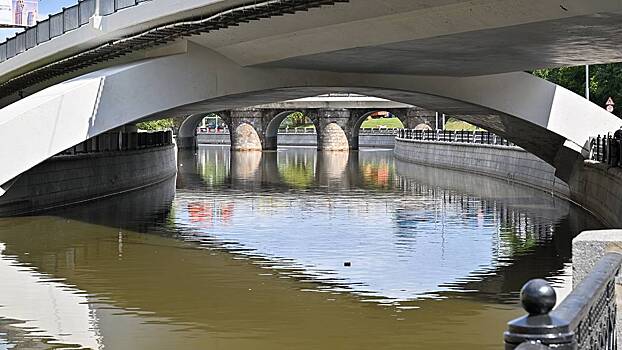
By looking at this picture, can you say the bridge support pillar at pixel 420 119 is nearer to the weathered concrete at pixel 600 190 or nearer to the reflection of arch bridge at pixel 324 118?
the reflection of arch bridge at pixel 324 118

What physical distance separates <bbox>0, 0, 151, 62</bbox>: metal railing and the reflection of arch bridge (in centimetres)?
4817

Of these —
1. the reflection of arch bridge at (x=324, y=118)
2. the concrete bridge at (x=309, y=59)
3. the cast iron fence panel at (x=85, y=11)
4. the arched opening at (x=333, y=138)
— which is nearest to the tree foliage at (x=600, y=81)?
the concrete bridge at (x=309, y=59)

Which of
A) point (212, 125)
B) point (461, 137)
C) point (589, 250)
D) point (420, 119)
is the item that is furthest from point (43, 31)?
point (212, 125)

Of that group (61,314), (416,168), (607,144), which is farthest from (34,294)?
(416,168)

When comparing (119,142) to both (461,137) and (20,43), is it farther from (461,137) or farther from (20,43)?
(461,137)

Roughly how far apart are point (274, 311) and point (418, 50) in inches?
374

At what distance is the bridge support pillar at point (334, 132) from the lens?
88938mm

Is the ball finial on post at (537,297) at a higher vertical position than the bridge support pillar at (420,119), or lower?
lower

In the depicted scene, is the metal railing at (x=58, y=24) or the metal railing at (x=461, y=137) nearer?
the metal railing at (x=58, y=24)

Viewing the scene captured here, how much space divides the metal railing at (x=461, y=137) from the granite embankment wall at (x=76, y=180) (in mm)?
15759

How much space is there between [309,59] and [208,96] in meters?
3.27

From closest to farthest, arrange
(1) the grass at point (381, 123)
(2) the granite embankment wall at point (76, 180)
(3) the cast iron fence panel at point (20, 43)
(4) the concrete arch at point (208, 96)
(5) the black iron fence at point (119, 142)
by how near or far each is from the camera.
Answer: (4) the concrete arch at point (208, 96)
(2) the granite embankment wall at point (76, 180)
(3) the cast iron fence panel at point (20, 43)
(5) the black iron fence at point (119, 142)
(1) the grass at point (381, 123)

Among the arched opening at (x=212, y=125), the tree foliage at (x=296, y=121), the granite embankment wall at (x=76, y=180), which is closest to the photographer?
the granite embankment wall at (x=76, y=180)

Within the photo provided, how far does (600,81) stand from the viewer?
1997 inches
